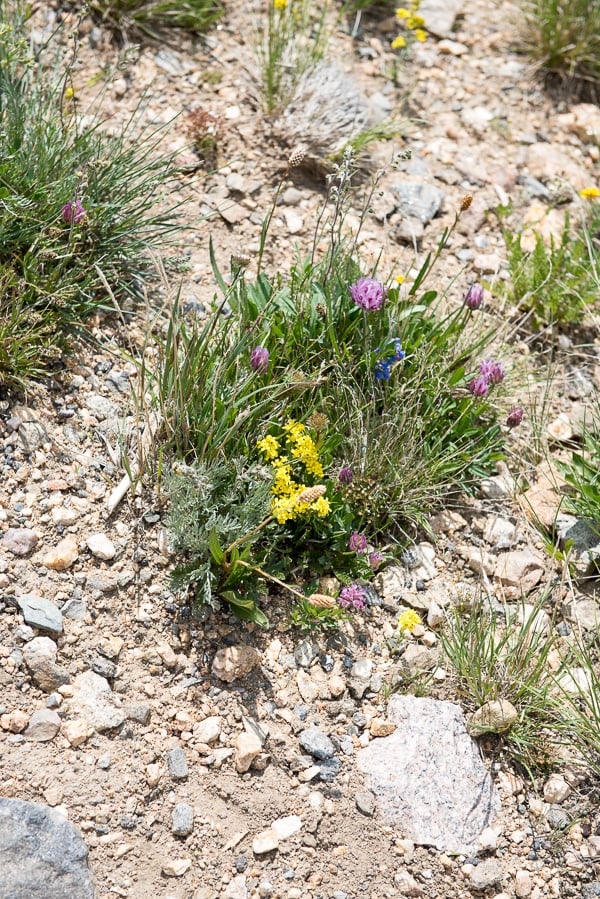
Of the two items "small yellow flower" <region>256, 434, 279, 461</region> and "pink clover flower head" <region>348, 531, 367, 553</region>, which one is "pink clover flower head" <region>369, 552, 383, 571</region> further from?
"small yellow flower" <region>256, 434, 279, 461</region>

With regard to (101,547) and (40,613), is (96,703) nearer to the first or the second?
(40,613)

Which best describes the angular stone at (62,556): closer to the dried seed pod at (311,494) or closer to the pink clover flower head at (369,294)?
the dried seed pod at (311,494)

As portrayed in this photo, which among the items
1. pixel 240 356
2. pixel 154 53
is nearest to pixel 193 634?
pixel 240 356

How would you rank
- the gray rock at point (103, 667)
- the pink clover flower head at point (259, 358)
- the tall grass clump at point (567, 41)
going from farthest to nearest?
1. the tall grass clump at point (567, 41)
2. the pink clover flower head at point (259, 358)
3. the gray rock at point (103, 667)

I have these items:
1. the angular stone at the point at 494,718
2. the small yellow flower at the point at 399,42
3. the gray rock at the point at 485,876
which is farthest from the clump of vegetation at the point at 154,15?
the gray rock at the point at 485,876

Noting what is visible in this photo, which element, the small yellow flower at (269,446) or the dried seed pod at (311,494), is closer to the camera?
the dried seed pod at (311,494)

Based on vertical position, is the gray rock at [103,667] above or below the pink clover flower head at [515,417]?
below

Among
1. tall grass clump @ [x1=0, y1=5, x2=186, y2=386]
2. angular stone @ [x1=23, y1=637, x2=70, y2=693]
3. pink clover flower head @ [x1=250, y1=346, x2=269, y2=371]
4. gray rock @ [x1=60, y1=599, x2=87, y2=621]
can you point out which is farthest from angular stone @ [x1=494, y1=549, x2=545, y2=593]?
tall grass clump @ [x1=0, y1=5, x2=186, y2=386]

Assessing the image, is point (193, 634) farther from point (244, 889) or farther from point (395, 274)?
point (395, 274)
